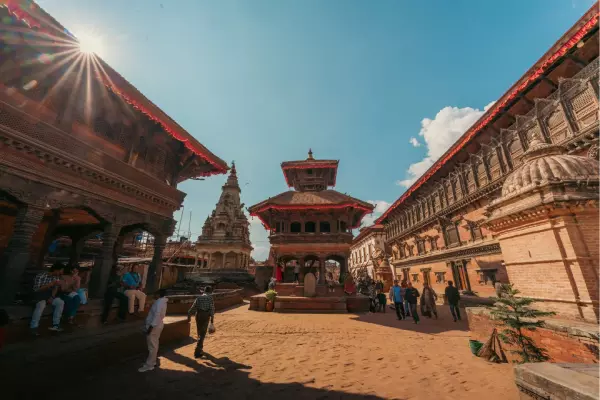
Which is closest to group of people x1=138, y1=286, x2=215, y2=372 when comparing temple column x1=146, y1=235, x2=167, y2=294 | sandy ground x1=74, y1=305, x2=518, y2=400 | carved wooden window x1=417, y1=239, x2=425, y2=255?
sandy ground x1=74, y1=305, x2=518, y2=400

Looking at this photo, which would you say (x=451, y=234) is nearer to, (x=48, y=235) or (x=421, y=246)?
(x=421, y=246)

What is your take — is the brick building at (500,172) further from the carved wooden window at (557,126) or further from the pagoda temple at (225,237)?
the pagoda temple at (225,237)

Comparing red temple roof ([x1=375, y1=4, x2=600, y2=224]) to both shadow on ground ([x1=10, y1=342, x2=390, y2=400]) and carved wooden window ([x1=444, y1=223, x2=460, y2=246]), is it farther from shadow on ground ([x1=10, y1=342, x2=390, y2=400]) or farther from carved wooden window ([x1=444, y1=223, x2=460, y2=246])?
shadow on ground ([x1=10, y1=342, x2=390, y2=400])

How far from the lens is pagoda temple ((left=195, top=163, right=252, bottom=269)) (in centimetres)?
3347

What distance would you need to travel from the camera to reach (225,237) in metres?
34.0

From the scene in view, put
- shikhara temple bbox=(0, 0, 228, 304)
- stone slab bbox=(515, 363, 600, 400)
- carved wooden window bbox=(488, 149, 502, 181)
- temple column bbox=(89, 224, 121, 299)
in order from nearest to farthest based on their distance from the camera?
stone slab bbox=(515, 363, 600, 400) < shikhara temple bbox=(0, 0, 228, 304) < temple column bbox=(89, 224, 121, 299) < carved wooden window bbox=(488, 149, 502, 181)

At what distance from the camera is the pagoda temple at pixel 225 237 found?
3347 centimetres

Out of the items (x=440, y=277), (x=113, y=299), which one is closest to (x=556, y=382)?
(x=113, y=299)

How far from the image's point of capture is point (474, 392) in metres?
3.67

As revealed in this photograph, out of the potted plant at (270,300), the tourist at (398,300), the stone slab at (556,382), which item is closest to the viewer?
the stone slab at (556,382)

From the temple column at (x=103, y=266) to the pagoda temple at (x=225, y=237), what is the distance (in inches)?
1073

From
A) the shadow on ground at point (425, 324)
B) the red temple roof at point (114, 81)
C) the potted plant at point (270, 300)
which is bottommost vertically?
the shadow on ground at point (425, 324)

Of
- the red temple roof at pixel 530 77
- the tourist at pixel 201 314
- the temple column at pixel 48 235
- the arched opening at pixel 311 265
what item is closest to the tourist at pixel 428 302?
the arched opening at pixel 311 265

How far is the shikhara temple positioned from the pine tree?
940cm
